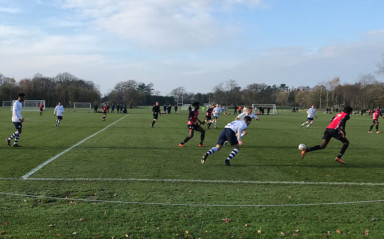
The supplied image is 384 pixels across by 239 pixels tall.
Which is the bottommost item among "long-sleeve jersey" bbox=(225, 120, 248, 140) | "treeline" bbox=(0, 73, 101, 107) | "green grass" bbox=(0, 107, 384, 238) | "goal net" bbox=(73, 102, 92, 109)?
"green grass" bbox=(0, 107, 384, 238)

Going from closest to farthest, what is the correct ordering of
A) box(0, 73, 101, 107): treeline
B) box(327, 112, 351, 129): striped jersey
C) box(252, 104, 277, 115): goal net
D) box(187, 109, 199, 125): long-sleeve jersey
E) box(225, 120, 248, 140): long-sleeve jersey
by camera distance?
box(225, 120, 248, 140): long-sleeve jersey < box(327, 112, 351, 129): striped jersey < box(187, 109, 199, 125): long-sleeve jersey < box(252, 104, 277, 115): goal net < box(0, 73, 101, 107): treeline

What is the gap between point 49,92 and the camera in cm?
9950

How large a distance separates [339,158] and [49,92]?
103 metres

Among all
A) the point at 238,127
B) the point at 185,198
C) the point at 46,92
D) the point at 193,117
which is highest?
the point at 46,92

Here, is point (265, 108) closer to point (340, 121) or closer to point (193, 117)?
point (193, 117)

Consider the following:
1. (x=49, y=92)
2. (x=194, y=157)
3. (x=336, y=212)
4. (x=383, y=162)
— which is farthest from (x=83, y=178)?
(x=49, y=92)

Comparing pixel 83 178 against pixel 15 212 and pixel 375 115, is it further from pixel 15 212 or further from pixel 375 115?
pixel 375 115

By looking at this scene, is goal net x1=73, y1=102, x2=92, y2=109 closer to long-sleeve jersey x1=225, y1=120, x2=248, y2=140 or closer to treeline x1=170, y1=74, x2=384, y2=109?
treeline x1=170, y1=74, x2=384, y2=109

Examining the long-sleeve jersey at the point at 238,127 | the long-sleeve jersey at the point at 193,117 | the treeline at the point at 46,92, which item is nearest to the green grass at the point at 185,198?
the long-sleeve jersey at the point at 238,127

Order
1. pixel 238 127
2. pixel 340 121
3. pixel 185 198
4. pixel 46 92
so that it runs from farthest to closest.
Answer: pixel 46 92 → pixel 340 121 → pixel 238 127 → pixel 185 198

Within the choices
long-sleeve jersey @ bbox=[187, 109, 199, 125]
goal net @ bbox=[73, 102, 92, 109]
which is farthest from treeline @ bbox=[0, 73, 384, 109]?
long-sleeve jersey @ bbox=[187, 109, 199, 125]

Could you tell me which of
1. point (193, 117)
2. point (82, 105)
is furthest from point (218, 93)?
point (193, 117)

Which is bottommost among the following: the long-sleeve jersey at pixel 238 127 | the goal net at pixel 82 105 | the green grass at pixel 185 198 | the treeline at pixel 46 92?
the green grass at pixel 185 198

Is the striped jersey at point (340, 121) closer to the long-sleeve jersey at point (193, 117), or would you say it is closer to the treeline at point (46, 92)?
the long-sleeve jersey at point (193, 117)
